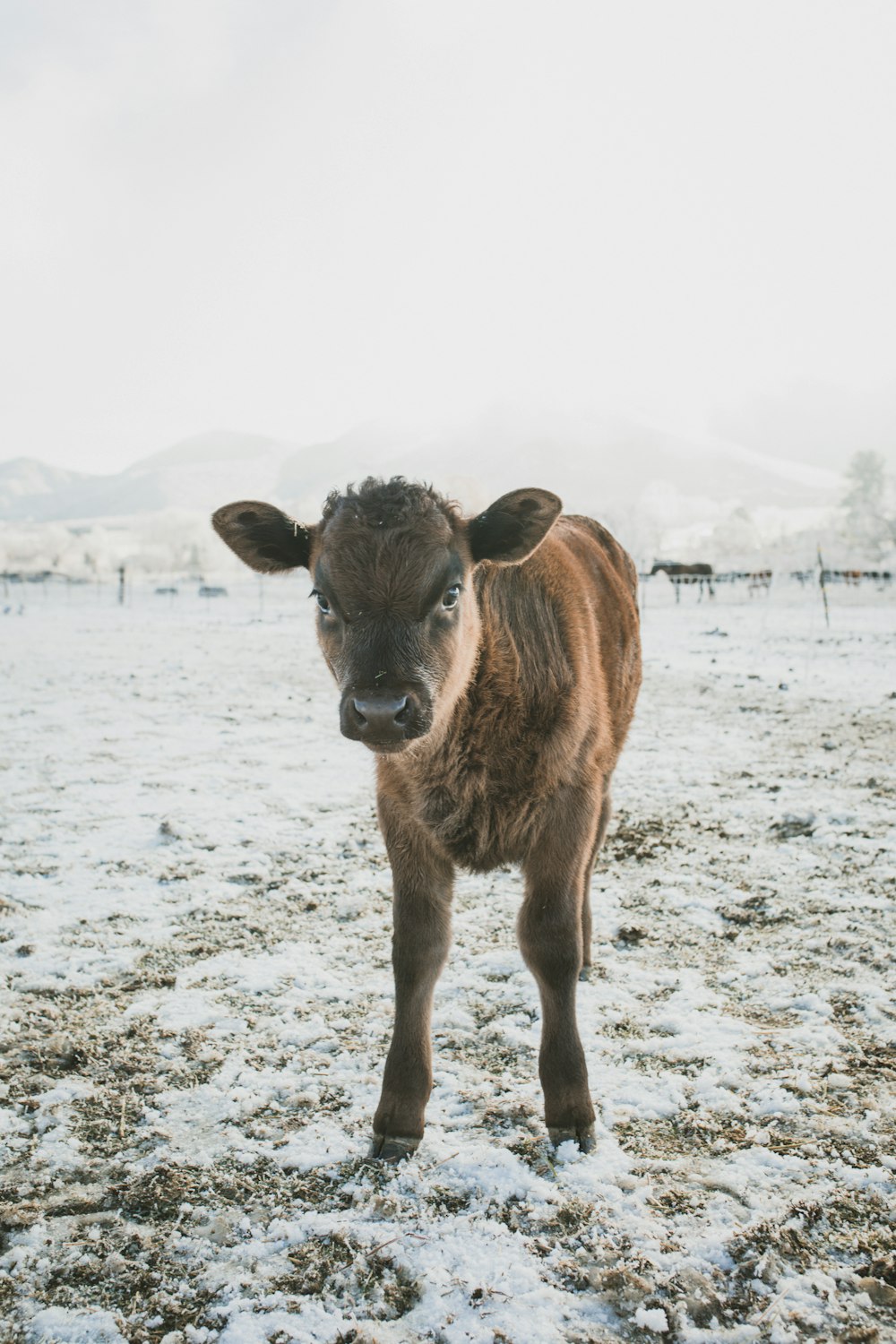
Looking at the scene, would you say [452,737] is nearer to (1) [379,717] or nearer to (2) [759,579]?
(1) [379,717]

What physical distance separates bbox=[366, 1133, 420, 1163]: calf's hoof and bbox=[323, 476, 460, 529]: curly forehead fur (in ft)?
6.77

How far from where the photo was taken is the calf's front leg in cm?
262

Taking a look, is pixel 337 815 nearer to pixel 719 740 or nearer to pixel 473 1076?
pixel 473 1076

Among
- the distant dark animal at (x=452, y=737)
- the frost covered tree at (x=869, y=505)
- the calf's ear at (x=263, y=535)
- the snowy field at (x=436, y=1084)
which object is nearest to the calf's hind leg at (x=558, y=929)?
the distant dark animal at (x=452, y=737)

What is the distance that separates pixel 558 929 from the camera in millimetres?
2711

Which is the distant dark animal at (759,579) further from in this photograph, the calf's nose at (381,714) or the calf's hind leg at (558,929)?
the calf's nose at (381,714)

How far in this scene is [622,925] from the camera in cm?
396

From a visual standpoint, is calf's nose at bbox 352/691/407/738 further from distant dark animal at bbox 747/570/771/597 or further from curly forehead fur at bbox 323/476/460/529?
distant dark animal at bbox 747/570/771/597

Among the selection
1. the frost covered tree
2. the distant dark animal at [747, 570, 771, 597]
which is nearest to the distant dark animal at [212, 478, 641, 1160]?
the distant dark animal at [747, 570, 771, 597]

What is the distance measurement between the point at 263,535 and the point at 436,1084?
225cm

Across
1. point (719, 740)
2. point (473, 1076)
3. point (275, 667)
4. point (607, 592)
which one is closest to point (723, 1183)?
point (473, 1076)

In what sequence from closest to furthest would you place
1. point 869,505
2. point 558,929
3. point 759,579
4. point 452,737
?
point 558,929
point 452,737
point 759,579
point 869,505

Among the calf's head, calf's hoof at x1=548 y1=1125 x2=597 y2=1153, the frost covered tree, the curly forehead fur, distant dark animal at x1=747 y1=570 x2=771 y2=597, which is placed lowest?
calf's hoof at x1=548 y1=1125 x2=597 y2=1153

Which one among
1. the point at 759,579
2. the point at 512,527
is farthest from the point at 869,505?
the point at 512,527
